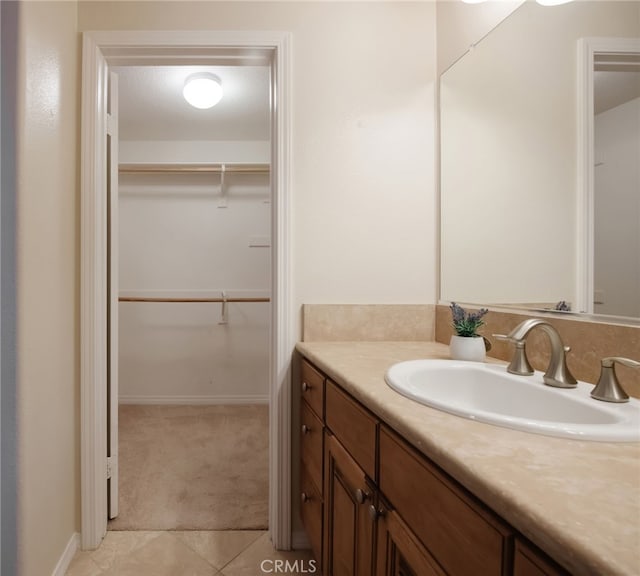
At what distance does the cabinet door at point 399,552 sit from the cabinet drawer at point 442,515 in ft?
0.06

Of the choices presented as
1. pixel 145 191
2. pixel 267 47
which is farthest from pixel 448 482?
pixel 145 191

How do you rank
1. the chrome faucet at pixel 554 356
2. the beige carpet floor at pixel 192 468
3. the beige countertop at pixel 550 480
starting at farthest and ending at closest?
the beige carpet floor at pixel 192 468
the chrome faucet at pixel 554 356
the beige countertop at pixel 550 480

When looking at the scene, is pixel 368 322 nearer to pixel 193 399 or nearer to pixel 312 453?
pixel 312 453

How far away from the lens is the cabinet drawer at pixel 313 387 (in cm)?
113

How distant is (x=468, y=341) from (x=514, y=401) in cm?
23

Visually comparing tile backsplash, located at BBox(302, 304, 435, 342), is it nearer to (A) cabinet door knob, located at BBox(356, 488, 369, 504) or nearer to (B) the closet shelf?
(A) cabinet door knob, located at BBox(356, 488, 369, 504)

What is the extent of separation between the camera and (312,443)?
1235 mm

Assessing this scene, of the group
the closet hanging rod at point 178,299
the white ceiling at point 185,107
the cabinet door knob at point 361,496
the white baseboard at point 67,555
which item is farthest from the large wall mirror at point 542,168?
the closet hanging rod at point 178,299

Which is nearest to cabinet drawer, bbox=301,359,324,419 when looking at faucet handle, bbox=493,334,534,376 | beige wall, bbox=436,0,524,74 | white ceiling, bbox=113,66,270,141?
A: faucet handle, bbox=493,334,534,376

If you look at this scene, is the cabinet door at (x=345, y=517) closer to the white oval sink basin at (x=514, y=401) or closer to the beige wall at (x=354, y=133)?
the white oval sink basin at (x=514, y=401)

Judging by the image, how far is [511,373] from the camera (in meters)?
0.89

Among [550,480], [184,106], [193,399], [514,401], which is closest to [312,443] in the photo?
[514,401]

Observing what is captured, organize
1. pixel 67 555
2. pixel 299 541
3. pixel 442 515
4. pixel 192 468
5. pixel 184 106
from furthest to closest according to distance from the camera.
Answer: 1. pixel 184 106
2. pixel 192 468
3. pixel 299 541
4. pixel 67 555
5. pixel 442 515

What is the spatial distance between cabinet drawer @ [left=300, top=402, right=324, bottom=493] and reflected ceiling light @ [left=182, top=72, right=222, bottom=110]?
185 centimetres
